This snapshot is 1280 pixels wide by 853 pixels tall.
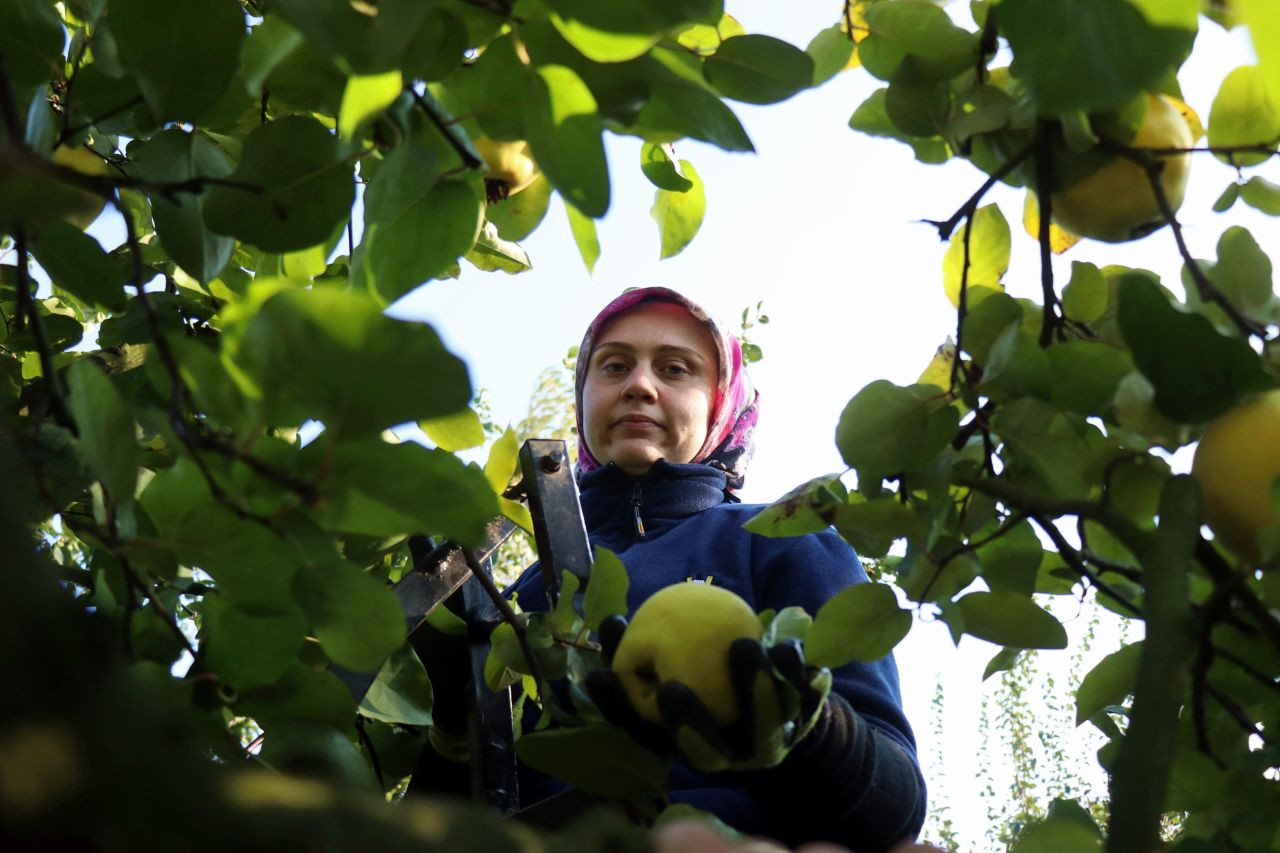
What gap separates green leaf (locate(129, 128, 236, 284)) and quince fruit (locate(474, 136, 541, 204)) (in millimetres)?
184

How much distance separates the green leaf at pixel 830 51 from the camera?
94 cm

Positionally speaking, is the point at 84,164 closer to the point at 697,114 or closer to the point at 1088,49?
the point at 697,114

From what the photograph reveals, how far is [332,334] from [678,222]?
73cm

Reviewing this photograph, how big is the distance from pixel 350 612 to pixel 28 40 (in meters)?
0.43

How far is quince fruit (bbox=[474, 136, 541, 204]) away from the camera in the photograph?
94cm

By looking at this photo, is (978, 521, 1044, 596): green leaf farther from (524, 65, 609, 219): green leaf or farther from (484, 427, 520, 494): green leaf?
(484, 427, 520, 494): green leaf

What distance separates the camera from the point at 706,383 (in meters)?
2.43

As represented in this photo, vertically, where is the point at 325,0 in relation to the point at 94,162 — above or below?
below

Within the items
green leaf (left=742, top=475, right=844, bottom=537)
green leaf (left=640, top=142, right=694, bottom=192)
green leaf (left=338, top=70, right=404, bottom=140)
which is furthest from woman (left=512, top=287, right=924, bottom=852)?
green leaf (left=338, top=70, right=404, bottom=140)

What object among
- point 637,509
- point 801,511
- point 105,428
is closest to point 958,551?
point 801,511

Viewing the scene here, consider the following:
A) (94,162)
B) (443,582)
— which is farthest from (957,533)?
(94,162)

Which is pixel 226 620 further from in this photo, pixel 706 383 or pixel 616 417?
pixel 706 383

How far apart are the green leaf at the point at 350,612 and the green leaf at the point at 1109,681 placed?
0.47 metres

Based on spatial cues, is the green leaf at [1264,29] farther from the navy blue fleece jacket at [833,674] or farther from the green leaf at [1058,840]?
Result: the navy blue fleece jacket at [833,674]
